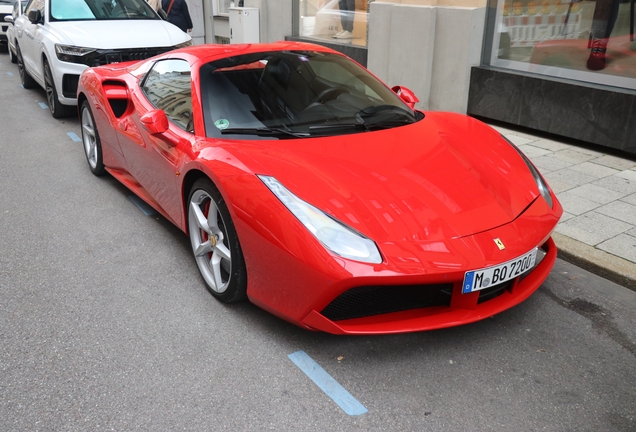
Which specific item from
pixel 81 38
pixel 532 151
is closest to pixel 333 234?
pixel 532 151

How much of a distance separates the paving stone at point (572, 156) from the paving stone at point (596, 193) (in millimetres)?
807

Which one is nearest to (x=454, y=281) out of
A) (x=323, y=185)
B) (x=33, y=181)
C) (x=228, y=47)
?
(x=323, y=185)

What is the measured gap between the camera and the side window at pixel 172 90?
385cm

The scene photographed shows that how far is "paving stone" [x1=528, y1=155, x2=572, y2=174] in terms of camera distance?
19.4 ft

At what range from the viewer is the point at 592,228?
4.48 meters

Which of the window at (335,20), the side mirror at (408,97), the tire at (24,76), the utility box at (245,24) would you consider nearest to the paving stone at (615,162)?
the side mirror at (408,97)

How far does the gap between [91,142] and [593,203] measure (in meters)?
4.65

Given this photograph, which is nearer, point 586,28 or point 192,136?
point 192,136

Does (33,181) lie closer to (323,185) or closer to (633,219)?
(323,185)

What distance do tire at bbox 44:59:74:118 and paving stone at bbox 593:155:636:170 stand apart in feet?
21.8

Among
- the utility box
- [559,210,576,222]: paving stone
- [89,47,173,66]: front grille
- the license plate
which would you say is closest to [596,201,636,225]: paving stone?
[559,210,576,222]: paving stone

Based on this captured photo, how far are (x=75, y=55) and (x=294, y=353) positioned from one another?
589 cm

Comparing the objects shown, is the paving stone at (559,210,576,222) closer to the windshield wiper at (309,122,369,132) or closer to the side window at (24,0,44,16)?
the windshield wiper at (309,122,369,132)

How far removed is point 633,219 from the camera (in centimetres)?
467
